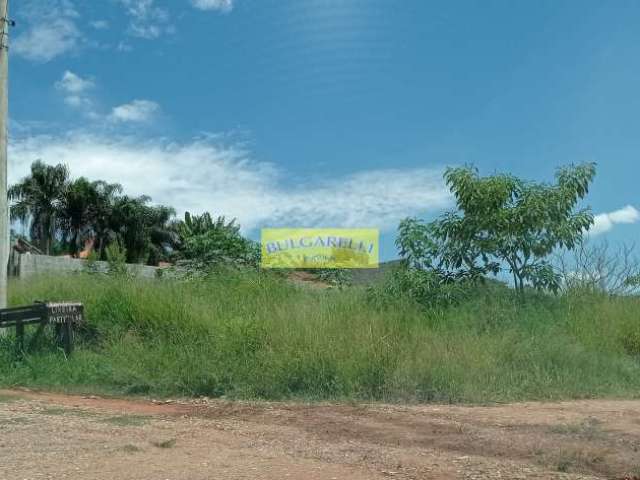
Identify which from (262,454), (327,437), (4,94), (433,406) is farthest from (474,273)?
(4,94)

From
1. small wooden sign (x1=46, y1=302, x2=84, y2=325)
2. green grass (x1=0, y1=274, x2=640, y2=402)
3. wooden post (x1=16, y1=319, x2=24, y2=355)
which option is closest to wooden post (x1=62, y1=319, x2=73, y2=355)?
small wooden sign (x1=46, y1=302, x2=84, y2=325)

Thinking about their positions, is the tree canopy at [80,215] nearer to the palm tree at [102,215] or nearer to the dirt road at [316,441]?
the palm tree at [102,215]

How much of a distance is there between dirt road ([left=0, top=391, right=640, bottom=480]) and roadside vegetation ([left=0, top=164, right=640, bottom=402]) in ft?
3.01

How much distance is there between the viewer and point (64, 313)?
12.1 metres

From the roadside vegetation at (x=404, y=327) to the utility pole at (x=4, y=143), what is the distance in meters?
1.53

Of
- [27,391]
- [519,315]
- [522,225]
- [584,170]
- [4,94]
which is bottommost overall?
[27,391]

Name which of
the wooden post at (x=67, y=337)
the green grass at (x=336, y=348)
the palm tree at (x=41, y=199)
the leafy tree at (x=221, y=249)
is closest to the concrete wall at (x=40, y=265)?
the leafy tree at (x=221, y=249)

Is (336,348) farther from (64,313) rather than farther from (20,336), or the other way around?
(20,336)

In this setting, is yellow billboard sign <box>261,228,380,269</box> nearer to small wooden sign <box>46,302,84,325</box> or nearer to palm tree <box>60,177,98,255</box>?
small wooden sign <box>46,302,84,325</box>

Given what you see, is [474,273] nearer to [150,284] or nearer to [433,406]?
[433,406]

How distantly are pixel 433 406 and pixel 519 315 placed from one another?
14.5 ft

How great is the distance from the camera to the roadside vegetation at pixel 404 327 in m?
9.93

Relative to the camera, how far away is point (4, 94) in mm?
13203

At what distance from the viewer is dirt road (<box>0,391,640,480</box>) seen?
5527mm
